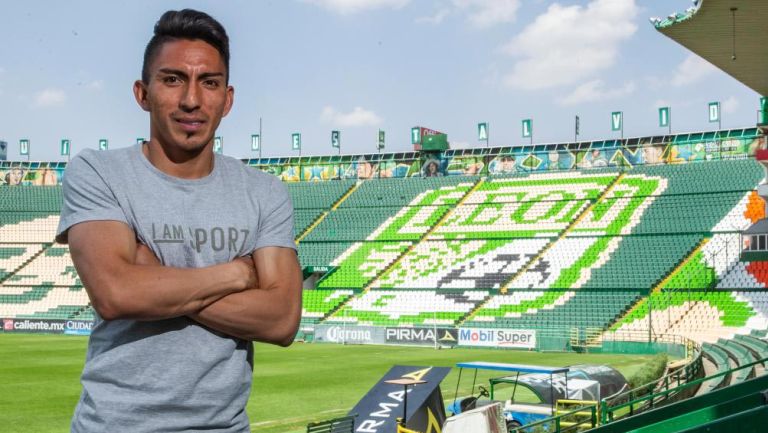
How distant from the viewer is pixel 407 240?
5697 cm

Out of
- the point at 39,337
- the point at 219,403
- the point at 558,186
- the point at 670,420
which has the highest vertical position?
the point at 558,186

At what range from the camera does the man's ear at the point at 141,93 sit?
2.86 meters

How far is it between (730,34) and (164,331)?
47.3 ft

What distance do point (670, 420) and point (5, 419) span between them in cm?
1947

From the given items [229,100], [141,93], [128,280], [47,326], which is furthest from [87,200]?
[47,326]

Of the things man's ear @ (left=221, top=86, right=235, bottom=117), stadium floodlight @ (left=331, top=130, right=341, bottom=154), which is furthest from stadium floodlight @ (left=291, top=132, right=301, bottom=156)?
man's ear @ (left=221, top=86, right=235, bottom=117)

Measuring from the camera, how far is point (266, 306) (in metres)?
2.88

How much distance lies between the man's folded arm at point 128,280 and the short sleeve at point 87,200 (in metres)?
0.02

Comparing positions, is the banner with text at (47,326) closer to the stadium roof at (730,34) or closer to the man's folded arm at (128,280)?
the stadium roof at (730,34)

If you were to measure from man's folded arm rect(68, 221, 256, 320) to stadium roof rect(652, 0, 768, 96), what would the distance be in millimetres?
12920

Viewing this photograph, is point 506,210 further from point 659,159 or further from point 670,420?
point 670,420

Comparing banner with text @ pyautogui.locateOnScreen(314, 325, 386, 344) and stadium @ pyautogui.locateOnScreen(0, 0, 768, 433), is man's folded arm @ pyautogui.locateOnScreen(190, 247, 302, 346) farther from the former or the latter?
banner with text @ pyautogui.locateOnScreen(314, 325, 386, 344)

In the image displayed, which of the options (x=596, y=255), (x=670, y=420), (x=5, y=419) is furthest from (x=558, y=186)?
(x=670, y=420)

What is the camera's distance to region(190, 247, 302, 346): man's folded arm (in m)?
2.71
